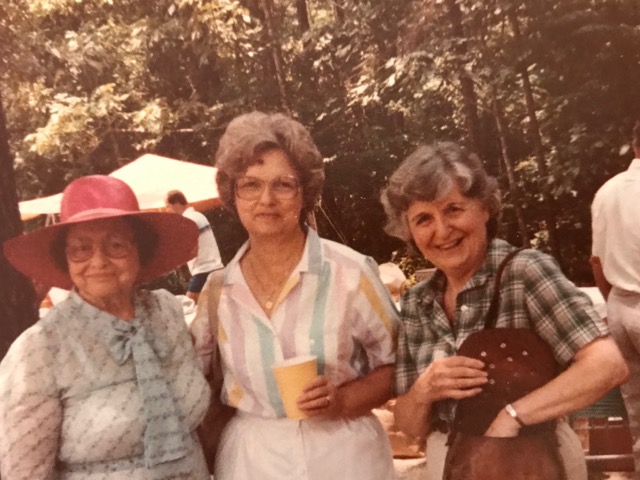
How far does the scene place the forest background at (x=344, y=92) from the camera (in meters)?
1.13

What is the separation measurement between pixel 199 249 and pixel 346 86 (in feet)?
1.43

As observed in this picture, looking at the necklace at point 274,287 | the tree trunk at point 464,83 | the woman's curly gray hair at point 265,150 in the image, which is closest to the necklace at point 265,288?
the necklace at point 274,287

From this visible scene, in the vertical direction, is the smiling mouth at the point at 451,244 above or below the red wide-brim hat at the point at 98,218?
below

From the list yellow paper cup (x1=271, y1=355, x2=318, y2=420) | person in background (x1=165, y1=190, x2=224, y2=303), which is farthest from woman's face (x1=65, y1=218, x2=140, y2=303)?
yellow paper cup (x1=271, y1=355, x2=318, y2=420)

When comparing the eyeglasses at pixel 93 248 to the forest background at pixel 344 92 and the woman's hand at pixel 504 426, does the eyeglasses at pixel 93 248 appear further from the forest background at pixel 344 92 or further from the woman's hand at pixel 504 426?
the woman's hand at pixel 504 426

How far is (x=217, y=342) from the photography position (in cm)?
105

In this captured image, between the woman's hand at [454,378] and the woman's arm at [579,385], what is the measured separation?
0.06m

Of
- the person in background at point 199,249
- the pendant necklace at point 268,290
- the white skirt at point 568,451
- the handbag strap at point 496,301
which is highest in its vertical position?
the person in background at point 199,249

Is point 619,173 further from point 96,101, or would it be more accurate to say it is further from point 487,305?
point 96,101

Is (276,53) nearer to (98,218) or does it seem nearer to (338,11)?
(338,11)

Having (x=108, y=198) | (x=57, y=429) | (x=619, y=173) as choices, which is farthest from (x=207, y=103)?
(x=619, y=173)

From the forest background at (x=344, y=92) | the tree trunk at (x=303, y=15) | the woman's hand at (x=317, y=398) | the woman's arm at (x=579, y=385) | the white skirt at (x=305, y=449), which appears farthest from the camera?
the tree trunk at (x=303, y=15)

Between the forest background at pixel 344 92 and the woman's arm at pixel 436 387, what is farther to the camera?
the forest background at pixel 344 92

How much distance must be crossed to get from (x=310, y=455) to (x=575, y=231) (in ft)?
1.94
